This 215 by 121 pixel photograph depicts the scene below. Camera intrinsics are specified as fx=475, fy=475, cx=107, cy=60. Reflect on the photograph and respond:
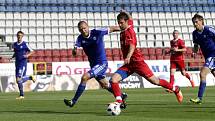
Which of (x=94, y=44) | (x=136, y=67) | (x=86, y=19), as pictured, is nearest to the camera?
(x=136, y=67)

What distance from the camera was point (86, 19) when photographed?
42812mm

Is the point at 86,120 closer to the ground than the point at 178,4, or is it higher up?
closer to the ground

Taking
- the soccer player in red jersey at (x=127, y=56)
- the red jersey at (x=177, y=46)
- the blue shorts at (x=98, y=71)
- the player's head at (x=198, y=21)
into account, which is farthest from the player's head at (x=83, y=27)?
the red jersey at (x=177, y=46)

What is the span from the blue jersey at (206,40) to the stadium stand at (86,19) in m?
26.0

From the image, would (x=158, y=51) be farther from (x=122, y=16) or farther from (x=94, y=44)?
(x=122, y=16)

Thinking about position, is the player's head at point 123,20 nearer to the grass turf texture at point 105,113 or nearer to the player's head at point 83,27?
the player's head at point 83,27

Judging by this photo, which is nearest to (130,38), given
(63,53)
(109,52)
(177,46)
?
(177,46)

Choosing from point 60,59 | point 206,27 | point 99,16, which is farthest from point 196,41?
point 99,16

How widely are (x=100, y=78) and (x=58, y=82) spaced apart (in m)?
17.5

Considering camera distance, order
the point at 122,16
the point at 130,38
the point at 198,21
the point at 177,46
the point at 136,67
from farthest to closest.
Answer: the point at 177,46 → the point at 198,21 → the point at 136,67 → the point at 130,38 → the point at 122,16

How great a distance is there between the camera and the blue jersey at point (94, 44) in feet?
32.2

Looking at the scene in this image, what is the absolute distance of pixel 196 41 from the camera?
11211mm

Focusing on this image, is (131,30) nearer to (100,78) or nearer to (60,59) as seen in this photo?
(100,78)

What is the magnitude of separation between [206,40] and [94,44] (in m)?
2.75
